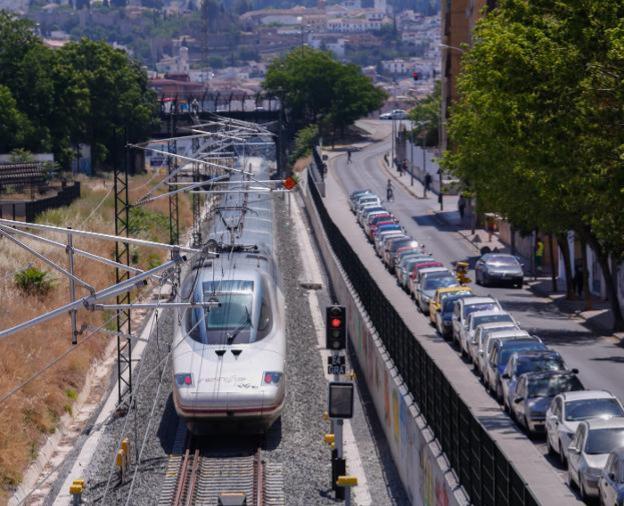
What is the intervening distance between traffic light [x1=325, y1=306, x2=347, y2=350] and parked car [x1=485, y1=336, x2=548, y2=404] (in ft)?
18.6

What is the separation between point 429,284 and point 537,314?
157 inches

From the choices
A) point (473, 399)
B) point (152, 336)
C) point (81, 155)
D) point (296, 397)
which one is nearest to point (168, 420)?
point (296, 397)

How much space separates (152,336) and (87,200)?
31713 mm

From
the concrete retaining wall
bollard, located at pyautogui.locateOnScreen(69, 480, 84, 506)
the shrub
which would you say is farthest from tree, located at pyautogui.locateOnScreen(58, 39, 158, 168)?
bollard, located at pyautogui.locateOnScreen(69, 480, 84, 506)

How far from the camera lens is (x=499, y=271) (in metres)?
53.2

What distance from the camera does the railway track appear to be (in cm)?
2355

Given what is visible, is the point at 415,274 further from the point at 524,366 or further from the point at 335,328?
the point at 335,328

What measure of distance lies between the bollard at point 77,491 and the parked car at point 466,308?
14382mm

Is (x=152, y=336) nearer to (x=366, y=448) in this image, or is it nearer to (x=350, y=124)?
(x=366, y=448)

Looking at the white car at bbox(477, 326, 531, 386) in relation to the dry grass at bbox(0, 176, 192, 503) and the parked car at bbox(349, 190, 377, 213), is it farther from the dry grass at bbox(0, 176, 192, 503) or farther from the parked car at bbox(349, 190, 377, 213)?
the parked car at bbox(349, 190, 377, 213)

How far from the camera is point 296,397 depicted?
3183 cm

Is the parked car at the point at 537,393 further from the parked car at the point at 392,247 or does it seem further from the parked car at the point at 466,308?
the parked car at the point at 392,247

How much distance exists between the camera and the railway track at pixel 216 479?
77.3 feet

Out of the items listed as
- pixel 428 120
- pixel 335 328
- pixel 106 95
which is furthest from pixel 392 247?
pixel 428 120
